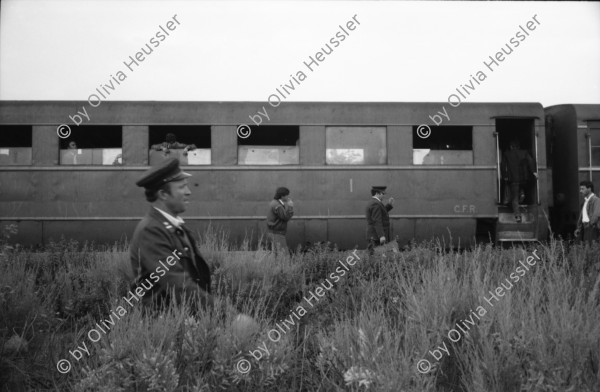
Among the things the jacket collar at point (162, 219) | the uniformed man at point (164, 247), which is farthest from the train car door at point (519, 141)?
the jacket collar at point (162, 219)

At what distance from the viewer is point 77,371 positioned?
14.5 feet

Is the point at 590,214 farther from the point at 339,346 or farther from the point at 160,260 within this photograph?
the point at 160,260

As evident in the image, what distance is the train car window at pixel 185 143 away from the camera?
12195 millimetres

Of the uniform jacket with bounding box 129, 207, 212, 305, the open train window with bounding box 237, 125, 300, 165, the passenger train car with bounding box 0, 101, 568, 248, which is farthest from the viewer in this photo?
the open train window with bounding box 237, 125, 300, 165

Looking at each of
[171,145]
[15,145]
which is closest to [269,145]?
[171,145]

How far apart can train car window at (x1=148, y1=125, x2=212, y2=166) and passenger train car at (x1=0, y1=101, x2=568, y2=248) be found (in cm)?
2

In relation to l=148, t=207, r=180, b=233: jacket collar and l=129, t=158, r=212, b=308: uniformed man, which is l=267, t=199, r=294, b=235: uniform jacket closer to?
l=129, t=158, r=212, b=308: uniformed man

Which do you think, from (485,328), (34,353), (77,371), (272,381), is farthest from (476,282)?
(34,353)

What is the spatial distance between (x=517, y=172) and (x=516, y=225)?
122cm

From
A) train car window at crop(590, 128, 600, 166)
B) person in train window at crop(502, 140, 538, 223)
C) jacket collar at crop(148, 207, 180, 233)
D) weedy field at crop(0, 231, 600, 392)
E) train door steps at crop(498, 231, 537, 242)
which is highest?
train car window at crop(590, 128, 600, 166)

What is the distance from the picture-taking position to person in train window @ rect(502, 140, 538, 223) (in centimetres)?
1251

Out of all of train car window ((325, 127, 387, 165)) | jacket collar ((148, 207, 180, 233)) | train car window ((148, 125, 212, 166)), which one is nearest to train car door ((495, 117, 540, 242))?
train car window ((325, 127, 387, 165))

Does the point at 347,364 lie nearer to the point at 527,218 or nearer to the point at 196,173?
the point at 196,173

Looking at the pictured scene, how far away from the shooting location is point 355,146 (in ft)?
41.1
